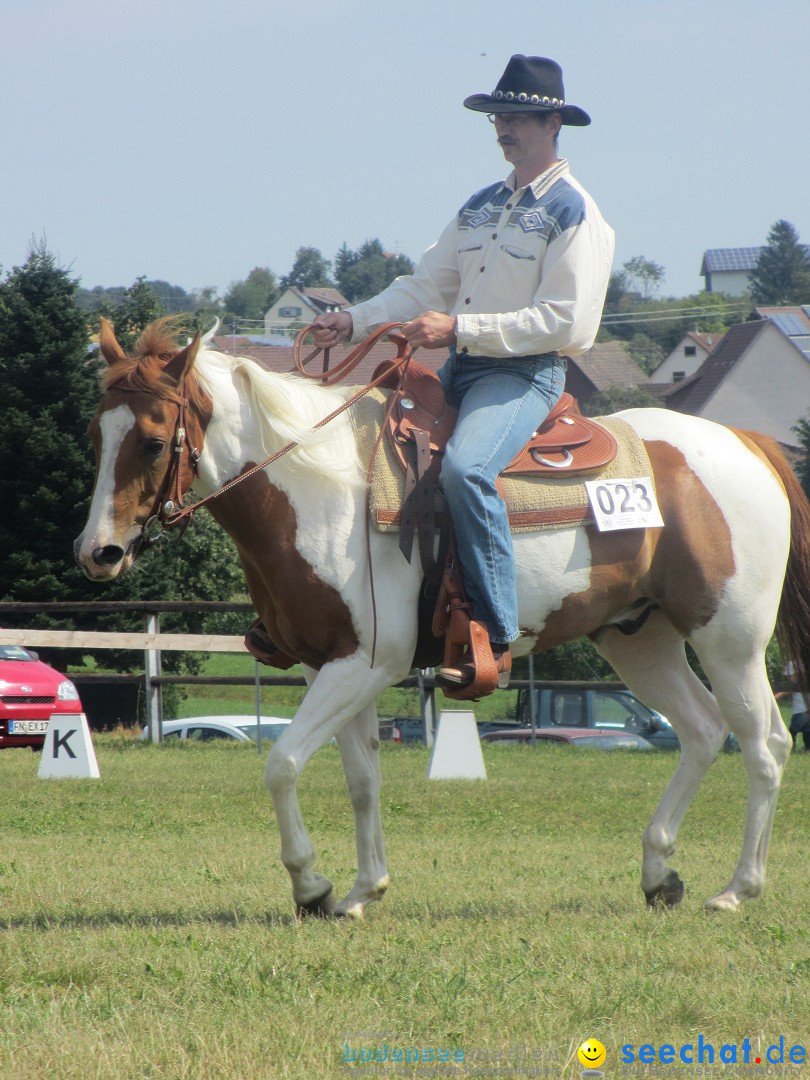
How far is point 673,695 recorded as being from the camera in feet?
21.1

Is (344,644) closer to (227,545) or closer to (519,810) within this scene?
(519,810)

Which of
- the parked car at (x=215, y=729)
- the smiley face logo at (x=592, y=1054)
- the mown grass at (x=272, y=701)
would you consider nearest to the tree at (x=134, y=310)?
the mown grass at (x=272, y=701)

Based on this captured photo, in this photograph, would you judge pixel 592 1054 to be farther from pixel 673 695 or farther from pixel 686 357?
pixel 686 357

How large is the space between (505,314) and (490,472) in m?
0.69

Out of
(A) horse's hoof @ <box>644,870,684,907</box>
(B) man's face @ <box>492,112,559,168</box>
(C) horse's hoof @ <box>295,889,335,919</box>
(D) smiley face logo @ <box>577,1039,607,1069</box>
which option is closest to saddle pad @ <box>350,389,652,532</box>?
(B) man's face @ <box>492,112,559,168</box>

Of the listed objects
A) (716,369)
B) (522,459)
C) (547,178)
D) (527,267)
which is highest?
(547,178)

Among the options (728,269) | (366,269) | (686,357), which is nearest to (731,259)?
(728,269)

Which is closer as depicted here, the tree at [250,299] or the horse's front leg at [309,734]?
the horse's front leg at [309,734]

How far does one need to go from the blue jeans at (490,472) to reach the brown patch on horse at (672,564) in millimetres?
444

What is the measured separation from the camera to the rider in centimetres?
542

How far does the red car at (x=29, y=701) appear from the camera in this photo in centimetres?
1603

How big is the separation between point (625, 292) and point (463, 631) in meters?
164

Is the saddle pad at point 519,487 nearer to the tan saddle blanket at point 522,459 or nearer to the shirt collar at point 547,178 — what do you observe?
the tan saddle blanket at point 522,459

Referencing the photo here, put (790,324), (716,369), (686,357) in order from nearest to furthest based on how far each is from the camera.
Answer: (716,369)
(790,324)
(686,357)
